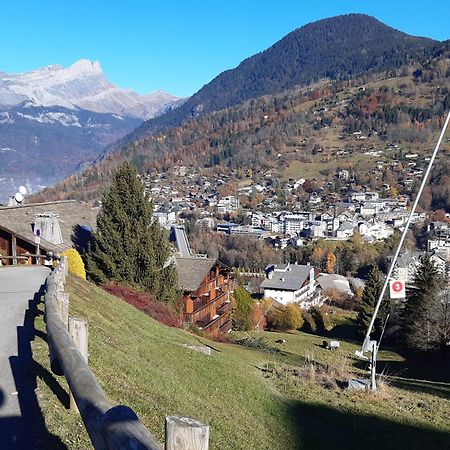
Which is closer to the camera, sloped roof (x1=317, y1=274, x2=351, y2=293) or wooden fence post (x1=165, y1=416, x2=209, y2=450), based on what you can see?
wooden fence post (x1=165, y1=416, x2=209, y2=450)

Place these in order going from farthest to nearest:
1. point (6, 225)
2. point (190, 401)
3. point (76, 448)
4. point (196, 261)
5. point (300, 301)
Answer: point (300, 301) → point (196, 261) → point (6, 225) → point (190, 401) → point (76, 448)

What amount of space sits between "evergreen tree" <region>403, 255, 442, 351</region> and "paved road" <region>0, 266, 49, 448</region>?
80.6ft

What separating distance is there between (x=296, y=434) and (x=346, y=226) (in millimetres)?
134833

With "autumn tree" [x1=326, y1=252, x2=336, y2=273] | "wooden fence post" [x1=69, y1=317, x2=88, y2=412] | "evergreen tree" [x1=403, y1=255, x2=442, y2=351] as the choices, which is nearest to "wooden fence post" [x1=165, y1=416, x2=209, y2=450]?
"wooden fence post" [x1=69, y1=317, x2=88, y2=412]

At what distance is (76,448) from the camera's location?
538 centimetres

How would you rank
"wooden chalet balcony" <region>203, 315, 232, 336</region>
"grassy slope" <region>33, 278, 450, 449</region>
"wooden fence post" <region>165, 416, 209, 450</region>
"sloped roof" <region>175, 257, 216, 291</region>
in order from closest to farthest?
"wooden fence post" <region>165, 416, 209, 450</region>
"grassy slope" <region>33, 278, 450, 449</region>
"sloped roof" <region>175, 257, 216, 291</region>
"wooden chalet balcony" <region>203, 315, 232, 336</region>

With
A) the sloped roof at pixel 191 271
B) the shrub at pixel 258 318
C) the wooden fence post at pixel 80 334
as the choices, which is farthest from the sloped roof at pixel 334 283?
the wooden fence post at pixel 80 334

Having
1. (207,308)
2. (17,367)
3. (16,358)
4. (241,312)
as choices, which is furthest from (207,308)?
(17,367)

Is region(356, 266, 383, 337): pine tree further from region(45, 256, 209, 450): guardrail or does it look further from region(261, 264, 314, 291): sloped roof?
region(45, 256, 209, 450): guardrail

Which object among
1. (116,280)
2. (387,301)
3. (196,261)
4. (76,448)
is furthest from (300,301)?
(76,448)

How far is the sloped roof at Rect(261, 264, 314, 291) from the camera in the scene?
73250 mm

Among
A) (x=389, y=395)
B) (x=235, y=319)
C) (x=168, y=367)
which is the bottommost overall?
(x=235, y=319)

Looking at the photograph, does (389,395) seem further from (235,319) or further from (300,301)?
(300,301)

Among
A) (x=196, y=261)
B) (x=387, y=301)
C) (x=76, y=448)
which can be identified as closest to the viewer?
(x=76, y=448)
